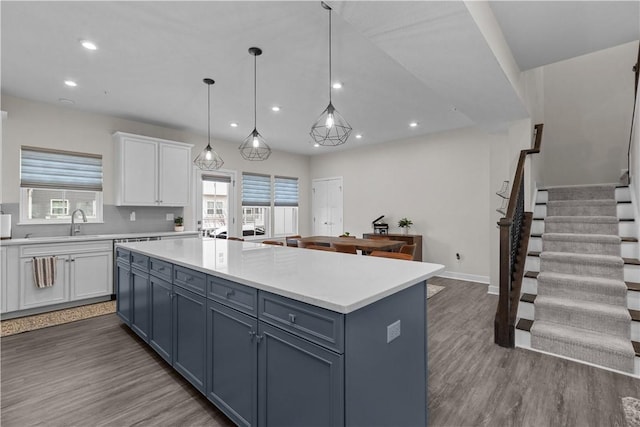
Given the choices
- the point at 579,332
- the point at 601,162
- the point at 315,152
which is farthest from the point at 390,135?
the point at 579,332

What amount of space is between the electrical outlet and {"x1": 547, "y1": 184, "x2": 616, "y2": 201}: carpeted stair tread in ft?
13.6

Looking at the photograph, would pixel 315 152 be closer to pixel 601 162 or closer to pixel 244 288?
pixel 601 162

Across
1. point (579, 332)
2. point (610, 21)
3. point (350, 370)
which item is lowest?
point (579, 332)

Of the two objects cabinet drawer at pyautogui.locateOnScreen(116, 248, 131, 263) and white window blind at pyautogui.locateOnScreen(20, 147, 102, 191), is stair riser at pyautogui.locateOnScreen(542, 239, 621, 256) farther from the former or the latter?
white window blind at pyautogui.locateOnScreen(20, 147, 102, 191)

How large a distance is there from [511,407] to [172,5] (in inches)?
147

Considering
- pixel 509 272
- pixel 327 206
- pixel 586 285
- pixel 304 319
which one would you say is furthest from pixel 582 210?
pixel 327 206

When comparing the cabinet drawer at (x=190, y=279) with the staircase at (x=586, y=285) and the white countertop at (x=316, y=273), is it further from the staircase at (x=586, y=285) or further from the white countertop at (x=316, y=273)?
the staircase at (x=586, y=285)

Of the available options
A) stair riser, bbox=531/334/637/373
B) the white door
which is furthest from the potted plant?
stair riser, bbox=531/334/637/373

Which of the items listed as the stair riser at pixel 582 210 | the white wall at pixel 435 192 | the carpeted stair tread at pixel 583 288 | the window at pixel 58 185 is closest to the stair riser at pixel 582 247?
the carpeted stair tread at pixel 583 288

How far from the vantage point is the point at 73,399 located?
2109 mm

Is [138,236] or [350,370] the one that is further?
[138,236]

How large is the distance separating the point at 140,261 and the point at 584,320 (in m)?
4.18

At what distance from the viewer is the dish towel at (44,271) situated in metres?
3.76

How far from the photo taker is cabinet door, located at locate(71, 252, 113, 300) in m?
4.08
